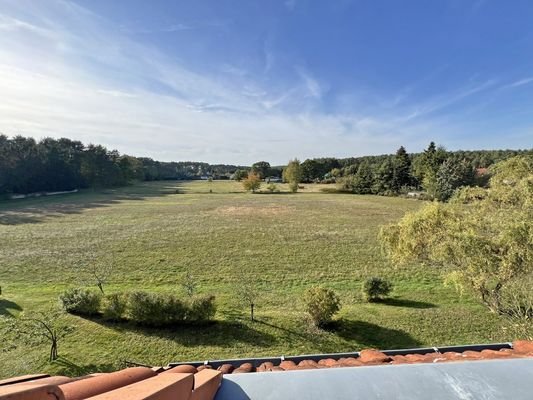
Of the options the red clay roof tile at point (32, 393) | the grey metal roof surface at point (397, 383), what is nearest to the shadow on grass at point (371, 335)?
the grey metal roof surface at point (397, 383)

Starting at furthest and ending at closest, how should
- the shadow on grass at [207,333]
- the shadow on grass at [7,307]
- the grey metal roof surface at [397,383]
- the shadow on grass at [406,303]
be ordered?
the shadow on grass at [406,303] < the shadow on grass at [7,307] < the shadow on grass at [207,333] < the grey metal roof surface at [397,383]

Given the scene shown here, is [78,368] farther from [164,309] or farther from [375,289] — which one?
[375,289]

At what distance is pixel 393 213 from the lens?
3981 centimetres

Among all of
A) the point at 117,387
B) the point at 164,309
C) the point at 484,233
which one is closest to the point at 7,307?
the point at 164,309

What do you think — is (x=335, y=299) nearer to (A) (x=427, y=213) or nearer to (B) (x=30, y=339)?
(A) (x=427, y=213)

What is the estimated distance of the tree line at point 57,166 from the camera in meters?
52.7

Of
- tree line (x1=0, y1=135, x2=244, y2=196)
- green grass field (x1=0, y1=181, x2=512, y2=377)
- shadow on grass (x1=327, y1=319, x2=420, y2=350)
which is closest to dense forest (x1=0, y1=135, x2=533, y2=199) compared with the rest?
tree line (x1=0, y1=135, x2=244, y2=196)

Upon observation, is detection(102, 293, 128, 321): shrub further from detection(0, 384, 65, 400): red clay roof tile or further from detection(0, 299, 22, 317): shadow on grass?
detection(0, 384, 65, 400): red clay roof tile

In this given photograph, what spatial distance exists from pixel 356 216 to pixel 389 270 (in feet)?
66.1

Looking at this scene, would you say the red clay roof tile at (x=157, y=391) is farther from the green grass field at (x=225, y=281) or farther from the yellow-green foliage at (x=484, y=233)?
the yellow-green foliage at (x=484, y=233)

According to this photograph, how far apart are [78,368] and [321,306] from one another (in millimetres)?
6913

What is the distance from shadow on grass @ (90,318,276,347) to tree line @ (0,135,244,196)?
5616 cm

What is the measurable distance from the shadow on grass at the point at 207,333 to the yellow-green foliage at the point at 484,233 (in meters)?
5.77

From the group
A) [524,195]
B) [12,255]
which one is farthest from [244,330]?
[12,255]
